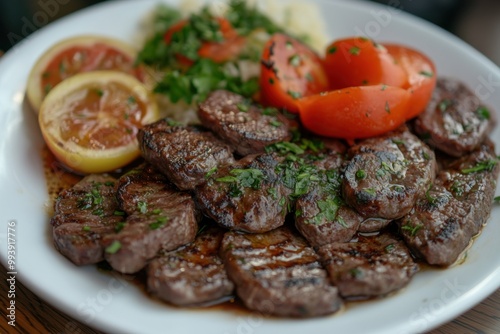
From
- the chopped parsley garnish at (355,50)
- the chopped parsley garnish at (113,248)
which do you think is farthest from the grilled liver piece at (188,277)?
the chopped parsley garnish at (355,50)

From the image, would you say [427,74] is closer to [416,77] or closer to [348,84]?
[416,77]

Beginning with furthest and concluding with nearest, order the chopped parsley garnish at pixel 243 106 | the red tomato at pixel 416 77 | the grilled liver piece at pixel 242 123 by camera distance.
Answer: the red tomato at pixel 416 77 → the chopped parsley garnish at pixel 243 106 → the grilled liver piece at pixel 242 123

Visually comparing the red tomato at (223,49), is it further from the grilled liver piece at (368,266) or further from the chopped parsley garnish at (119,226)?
the grilled liver piece at (368,266)

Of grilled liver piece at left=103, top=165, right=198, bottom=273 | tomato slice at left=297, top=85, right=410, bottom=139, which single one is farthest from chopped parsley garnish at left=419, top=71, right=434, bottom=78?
grilled liver piece at left=103, top=165, right=198, bottom=273

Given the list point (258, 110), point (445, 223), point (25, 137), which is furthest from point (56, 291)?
point (445, 223)

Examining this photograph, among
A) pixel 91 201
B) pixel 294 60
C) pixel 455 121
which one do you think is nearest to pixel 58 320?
pixel 91 201

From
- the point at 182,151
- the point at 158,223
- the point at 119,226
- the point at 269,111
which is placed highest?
the point at 269,111
